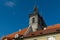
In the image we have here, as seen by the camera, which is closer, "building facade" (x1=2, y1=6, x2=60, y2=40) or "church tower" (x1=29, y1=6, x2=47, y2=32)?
"building facade" (x1=2, y1=6, x2=60, y2=40)

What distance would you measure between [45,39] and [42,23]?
60.1 feet

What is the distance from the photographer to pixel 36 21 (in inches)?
2557

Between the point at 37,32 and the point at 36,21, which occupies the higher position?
the point at 36,21

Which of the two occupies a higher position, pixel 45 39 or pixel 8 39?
pixel 8 39

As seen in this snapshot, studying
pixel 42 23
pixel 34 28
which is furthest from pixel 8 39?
pixel 42 23

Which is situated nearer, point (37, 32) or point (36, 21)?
point (37, 32)

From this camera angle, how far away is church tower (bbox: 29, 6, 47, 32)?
64294 millimetres

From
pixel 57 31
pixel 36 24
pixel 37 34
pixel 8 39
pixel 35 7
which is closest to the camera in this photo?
pixel 57 31

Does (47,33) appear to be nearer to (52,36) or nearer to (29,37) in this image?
(52,36)

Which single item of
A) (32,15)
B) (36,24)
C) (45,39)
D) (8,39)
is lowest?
(45,39)

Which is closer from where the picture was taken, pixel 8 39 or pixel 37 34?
pixel 37 34

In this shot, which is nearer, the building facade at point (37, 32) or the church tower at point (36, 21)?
the building facade at point (37, 32)

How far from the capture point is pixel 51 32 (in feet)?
164

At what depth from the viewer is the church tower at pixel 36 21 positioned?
211 feet
